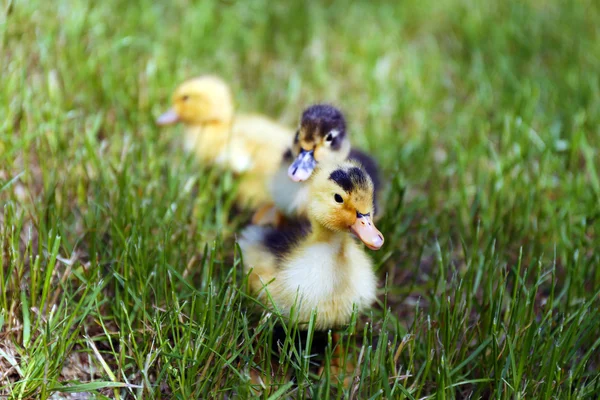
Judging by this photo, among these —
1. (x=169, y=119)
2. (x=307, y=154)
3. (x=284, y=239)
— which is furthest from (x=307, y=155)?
(x=169, y=119)

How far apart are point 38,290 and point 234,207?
1108 millimetres

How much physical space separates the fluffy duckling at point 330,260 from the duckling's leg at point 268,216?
0.53 m

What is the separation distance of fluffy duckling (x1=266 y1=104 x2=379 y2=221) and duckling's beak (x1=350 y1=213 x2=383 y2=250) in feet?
1.39

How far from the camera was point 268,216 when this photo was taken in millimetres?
2906

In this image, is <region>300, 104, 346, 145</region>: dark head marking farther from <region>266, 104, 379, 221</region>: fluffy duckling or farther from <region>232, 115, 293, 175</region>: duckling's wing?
<region>232, 115, 293, 175</region>: duckling's wing

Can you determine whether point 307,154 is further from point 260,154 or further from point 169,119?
point 169,119

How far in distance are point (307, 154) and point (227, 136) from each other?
29.3 inches

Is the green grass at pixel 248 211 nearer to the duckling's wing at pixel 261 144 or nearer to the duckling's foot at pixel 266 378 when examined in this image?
the duckling's foot at pixel 266 378

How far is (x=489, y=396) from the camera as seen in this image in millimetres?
2156

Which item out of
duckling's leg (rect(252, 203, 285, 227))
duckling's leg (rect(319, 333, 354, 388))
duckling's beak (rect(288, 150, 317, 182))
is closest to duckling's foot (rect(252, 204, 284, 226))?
duckling's leg (rect(252, 203, 285, 227))

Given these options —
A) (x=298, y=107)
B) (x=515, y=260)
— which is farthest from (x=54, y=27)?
(x=515, y=260)

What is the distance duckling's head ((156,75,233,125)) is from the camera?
3264 millimetres

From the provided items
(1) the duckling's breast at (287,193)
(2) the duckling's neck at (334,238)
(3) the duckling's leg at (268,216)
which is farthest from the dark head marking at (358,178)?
(3) the duckling's leg at (268,216)

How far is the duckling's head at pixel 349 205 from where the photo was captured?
6.97 feet
